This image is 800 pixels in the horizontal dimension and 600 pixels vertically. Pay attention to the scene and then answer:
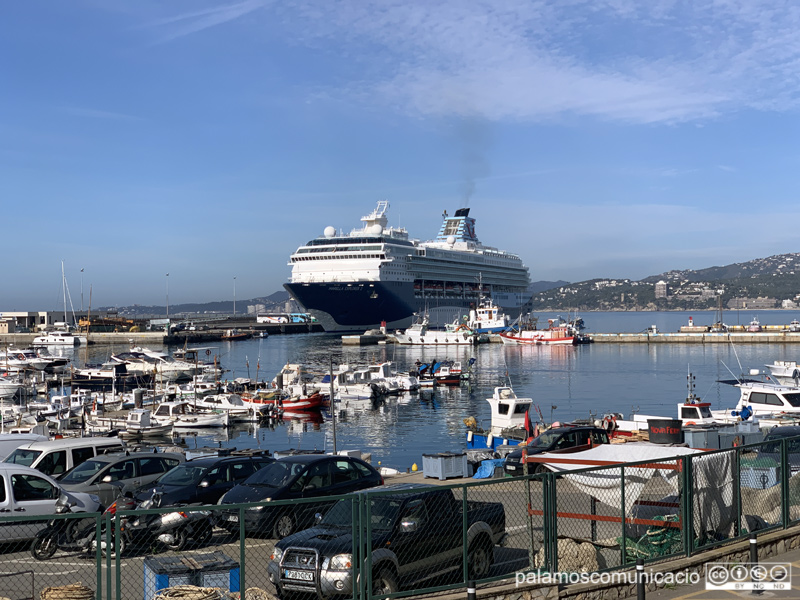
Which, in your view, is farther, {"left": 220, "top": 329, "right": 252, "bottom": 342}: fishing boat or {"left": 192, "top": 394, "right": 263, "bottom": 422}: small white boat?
{"left": 220, "top": 329, "right": 252, "bottom": 342}: fishing boat

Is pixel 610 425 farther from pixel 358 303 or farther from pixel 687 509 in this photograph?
pixel 358 303

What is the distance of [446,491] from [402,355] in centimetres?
7788

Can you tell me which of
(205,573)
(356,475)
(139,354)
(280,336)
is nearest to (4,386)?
(139,354)

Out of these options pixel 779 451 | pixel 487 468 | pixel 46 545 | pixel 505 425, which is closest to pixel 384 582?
pixel 46 545

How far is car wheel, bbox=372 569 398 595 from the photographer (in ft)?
24.3

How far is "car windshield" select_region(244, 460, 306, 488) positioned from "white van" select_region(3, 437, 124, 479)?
14.8 ft

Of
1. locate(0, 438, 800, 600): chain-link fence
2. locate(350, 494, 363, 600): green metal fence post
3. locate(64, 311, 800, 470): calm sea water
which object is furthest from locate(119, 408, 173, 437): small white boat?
locate(350, 494, 363, 600): green metal fence post

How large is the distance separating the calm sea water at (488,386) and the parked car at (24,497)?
1882cm

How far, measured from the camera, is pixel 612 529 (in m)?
9.09

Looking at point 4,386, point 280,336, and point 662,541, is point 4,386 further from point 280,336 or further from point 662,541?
point 280,336

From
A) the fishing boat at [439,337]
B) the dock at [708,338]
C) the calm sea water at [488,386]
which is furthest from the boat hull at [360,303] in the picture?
the dock at [708,338]

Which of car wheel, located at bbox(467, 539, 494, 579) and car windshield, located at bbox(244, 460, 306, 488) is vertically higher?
car windshield, located at bbox(244, 460, 306, 488)

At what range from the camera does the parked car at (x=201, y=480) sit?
493 inches

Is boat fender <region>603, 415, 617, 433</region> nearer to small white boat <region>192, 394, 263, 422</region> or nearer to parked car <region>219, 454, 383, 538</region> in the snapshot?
parked car <region>219, 454, 383, 538</region>
